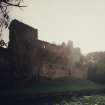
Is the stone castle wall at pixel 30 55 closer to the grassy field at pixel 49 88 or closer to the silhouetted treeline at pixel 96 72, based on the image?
the grassy field at pixel 49 88

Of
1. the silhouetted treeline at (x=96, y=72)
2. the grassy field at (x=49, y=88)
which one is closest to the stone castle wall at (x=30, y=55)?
the grassy field at (x=49, y=88)

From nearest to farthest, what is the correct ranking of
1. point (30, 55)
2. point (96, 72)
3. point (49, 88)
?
point (49, 88) < point (30, 55) < point (96, 72)

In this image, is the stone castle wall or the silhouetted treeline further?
the silhouetted treeline

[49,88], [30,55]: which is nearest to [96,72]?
[30,55]

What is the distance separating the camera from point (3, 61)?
1596 inches

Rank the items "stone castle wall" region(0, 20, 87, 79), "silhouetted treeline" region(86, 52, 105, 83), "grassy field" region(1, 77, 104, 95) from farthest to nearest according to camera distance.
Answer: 1. "silhouetted treeline" region(86, 52, 105, 83)
2. "stone castle wall" region(0, 20, 87, 79)
3. "grassy field" region(1, 77, 104, 95)

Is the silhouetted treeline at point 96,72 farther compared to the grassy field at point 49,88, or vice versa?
the silhouetted treeline at point 96,72

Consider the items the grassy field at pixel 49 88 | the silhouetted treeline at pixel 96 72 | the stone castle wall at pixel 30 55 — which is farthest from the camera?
the silhouetted treeline at pixel 96 72

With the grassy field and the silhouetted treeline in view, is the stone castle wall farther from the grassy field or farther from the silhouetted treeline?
the silhouetted treeline

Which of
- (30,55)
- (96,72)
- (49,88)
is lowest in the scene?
(49,88)

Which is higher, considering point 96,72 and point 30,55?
point 30,55

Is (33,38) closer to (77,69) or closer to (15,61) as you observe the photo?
(15,61)

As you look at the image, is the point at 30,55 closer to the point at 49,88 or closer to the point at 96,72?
the point at 49,88

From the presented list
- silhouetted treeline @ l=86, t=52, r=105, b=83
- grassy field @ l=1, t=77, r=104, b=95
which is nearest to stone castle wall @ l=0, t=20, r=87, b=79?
grassy field @ l=1, t=77, r=104, b=95
